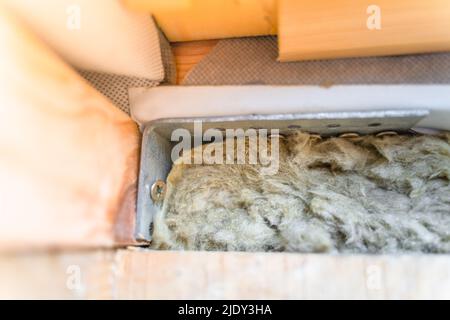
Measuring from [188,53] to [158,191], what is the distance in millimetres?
334

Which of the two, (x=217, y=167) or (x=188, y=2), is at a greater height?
(x=188, y=2)

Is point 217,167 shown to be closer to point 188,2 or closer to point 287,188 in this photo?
point 287,188

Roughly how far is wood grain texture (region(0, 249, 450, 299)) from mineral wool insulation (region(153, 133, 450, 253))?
68 mm

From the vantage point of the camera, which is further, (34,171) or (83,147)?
(83,147)

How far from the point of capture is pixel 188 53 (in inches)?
35.2

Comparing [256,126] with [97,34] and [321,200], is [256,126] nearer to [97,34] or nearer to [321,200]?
[321,200]

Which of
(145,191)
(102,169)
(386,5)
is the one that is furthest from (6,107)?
(386,5)

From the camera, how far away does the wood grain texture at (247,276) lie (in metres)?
0.59

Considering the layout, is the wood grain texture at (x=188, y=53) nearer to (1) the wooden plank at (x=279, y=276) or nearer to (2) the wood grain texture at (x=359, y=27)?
(2) the wood grain texture at (x=359, y=27)

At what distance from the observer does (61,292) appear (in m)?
0.56

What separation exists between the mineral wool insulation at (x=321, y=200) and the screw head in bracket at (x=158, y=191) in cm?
1

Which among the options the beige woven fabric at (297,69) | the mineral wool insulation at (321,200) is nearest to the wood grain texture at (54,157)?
the mineral wool insulation at (321,200)

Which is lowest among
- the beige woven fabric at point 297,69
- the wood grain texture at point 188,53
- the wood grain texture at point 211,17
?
the beige woven fabric at point 297,69

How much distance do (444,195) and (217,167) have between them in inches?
18.5
